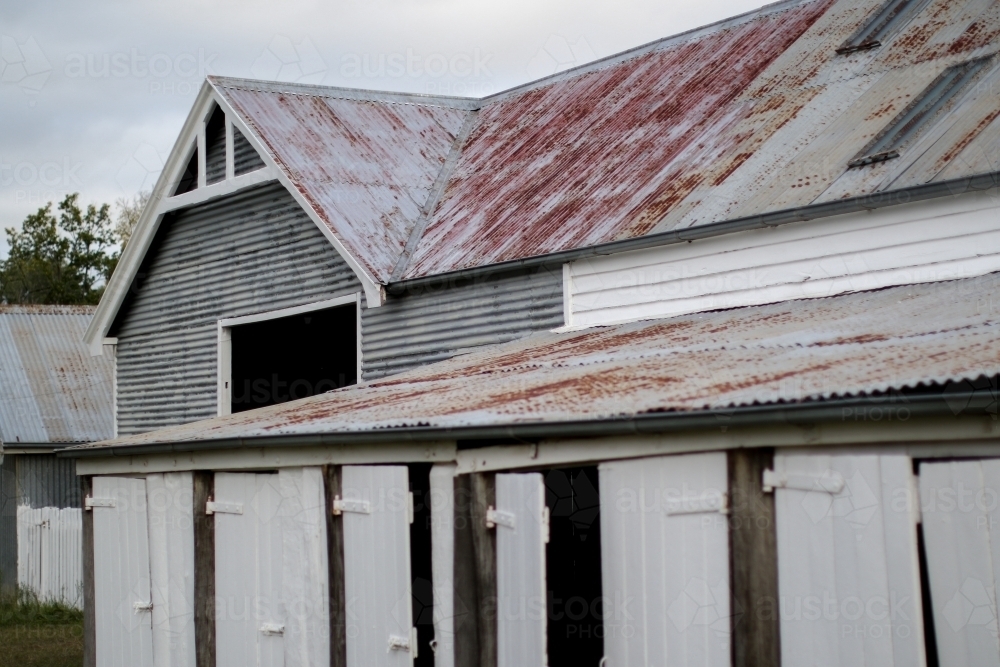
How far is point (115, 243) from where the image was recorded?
53906 mm

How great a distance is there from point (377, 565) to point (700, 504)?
9.93 feet

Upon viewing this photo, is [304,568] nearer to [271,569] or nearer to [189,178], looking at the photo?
[271,569]

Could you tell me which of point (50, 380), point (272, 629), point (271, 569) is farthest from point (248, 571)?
point (50, 380)

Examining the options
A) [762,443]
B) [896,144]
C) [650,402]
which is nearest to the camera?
[762,443]

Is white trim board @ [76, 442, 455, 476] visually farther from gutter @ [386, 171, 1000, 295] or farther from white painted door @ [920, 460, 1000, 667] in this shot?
gutter @ [386, 171, 1000, 295]

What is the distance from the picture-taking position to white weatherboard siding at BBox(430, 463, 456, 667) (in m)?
8.62

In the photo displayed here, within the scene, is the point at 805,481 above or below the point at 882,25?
below

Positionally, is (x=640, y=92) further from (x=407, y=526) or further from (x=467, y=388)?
(x=407, y=526)

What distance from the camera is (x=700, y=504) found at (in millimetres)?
7094

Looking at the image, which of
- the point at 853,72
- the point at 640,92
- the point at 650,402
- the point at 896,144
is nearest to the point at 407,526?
the point at 650,402

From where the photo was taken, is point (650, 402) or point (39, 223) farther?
point (39, 223)

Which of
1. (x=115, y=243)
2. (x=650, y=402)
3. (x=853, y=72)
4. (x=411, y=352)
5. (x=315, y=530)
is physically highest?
(x=115, y=243)

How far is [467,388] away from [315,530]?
157cm

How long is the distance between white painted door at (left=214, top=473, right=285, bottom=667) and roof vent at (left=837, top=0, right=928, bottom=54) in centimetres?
753
